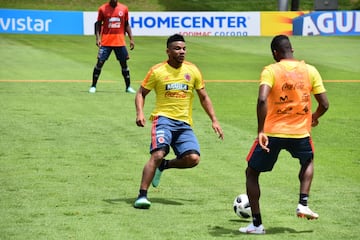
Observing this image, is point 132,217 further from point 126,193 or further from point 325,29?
point 325,29

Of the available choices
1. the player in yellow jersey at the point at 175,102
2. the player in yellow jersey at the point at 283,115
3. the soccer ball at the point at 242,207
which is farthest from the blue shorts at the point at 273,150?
the player in yellow jersey at the point at 175,102

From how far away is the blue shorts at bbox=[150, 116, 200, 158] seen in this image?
10.7 metres

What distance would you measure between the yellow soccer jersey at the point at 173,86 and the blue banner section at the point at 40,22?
3257 centimetres

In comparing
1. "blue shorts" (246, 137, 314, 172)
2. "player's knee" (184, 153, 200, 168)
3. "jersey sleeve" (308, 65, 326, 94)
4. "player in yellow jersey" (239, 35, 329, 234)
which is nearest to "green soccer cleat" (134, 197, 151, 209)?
"player's knee" (184, 153, 200, 168)

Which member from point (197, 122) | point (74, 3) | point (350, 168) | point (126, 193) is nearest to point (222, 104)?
point (197, 122)

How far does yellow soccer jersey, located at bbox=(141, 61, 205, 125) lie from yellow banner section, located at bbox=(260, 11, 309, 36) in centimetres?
3416

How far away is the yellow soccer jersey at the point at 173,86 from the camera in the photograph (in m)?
10.8

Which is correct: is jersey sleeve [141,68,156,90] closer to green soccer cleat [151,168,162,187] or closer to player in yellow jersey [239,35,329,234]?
green soccer cleat [151,168,162,187]

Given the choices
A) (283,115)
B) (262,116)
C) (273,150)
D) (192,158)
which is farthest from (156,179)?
(262,116)

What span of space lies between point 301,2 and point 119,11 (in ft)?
137

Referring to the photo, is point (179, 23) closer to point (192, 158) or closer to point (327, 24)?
point (327, 24)

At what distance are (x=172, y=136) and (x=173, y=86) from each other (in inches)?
23.0

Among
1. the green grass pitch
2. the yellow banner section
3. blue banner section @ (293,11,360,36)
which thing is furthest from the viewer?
the yellow banner section

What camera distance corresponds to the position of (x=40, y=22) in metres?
43.0
